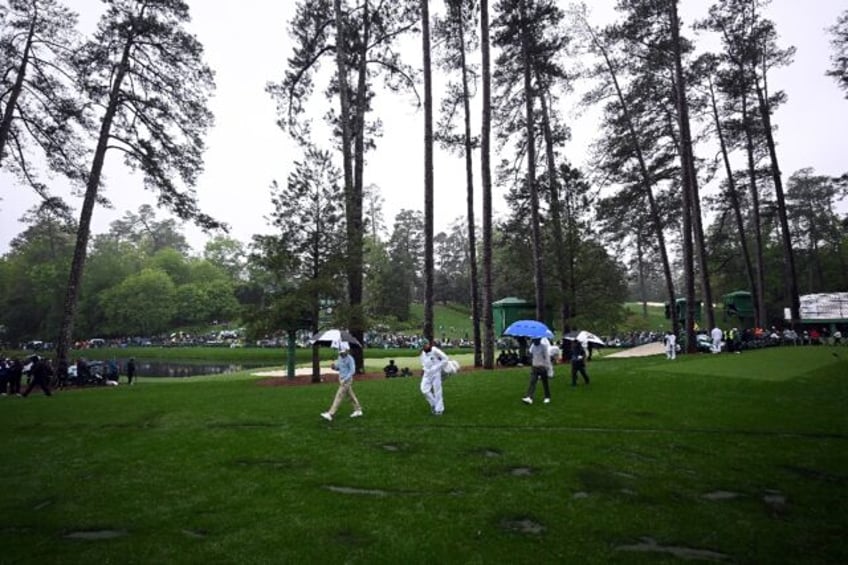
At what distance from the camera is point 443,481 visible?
7867mm

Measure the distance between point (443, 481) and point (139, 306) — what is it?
7670 centimetres

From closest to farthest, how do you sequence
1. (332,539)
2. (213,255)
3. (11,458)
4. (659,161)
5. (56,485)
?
1. (332,539)
2. (56,485)
3. (11,458)
4. (659,161)
5. (213,255)

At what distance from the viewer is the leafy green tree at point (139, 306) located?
7281 cm

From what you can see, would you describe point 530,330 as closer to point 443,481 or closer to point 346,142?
point 443,481

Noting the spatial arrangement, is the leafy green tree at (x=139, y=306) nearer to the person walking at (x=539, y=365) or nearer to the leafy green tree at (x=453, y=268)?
the leafy green tree at (x=453, y=268)

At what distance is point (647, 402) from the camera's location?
531 inches

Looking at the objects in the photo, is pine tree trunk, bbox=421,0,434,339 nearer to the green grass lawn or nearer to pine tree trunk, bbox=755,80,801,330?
the green grass lawn

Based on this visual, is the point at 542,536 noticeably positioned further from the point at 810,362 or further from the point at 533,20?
the point at 533,20

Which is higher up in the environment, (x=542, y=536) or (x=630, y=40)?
(x=630, y=40)

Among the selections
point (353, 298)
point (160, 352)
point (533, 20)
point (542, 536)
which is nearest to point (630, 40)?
point (533, 20)

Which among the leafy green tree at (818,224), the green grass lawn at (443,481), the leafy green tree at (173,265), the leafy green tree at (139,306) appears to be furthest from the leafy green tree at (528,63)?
the leafy green tree at (173,265)

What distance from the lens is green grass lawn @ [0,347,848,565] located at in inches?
227

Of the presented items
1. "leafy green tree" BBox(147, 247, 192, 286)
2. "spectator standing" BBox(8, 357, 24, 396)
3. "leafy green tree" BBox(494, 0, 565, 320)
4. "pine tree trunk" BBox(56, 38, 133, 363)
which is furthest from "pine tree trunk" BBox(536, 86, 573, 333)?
"leafy green tree" BBox(147, 247, 192, 286)

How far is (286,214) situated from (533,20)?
49.7 feet
